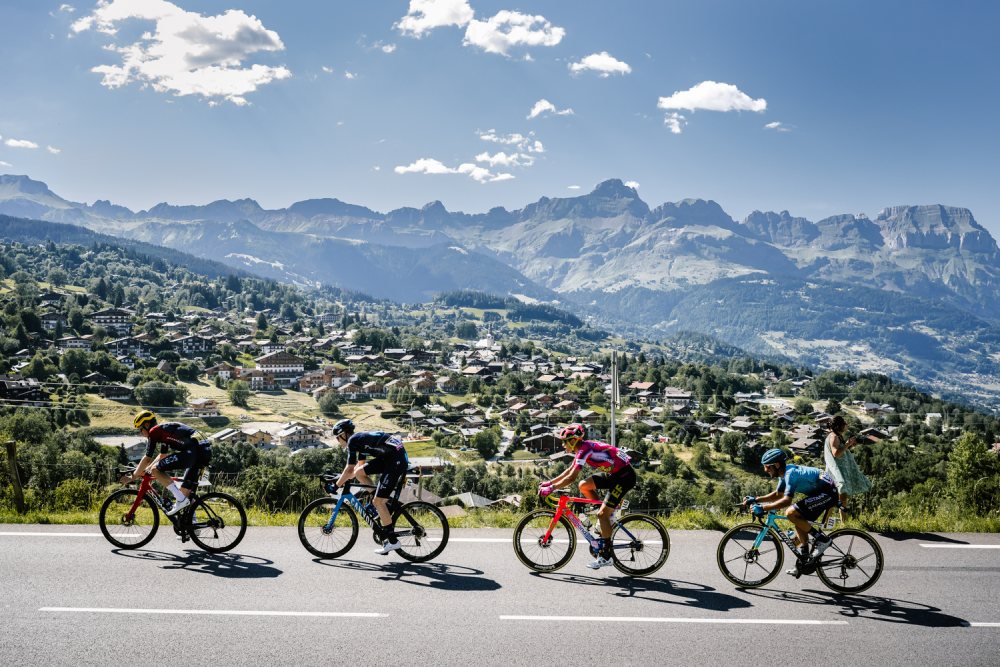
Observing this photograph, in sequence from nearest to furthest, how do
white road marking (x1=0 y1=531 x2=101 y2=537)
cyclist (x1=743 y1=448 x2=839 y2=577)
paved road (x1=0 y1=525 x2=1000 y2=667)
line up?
paved road (x1=0 y1=525 x2=1000 y2=667)
cyclist (x1=743 y1=448 x2=839 y2=577)
white road marking (x1=0 y1=531 x2=101 y2=537)

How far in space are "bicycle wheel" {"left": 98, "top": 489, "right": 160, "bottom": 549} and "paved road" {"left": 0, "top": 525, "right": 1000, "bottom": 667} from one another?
0.24 meters

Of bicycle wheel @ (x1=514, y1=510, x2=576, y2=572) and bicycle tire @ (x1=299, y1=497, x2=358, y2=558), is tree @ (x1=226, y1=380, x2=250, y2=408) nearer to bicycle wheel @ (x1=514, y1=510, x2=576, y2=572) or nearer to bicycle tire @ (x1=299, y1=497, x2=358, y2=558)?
bicycle tire @ (x1=299, y1=497, x2=358, y2=558)

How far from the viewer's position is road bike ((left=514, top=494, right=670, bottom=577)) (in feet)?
31.0

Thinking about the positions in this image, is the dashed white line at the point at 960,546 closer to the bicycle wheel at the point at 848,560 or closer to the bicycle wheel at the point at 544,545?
the bicycle wheel at the point at 848,560

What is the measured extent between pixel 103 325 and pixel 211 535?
544 feet

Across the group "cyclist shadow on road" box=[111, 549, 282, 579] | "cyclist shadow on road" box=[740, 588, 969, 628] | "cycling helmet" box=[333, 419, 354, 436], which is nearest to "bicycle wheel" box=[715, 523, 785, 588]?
"cyclist shadow on road" box=[740, 588, 969, 628]

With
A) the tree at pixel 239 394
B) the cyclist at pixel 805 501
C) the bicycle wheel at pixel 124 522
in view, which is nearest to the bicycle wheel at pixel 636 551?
the cyclist at pixel 805 501

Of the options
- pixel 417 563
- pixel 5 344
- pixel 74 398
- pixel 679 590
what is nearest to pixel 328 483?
pixel 417 563

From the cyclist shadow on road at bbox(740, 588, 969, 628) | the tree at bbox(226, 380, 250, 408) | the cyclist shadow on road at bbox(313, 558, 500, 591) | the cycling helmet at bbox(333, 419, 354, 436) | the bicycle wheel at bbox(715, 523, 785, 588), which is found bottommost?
the tree at bbox(226, 380, 250, 408)

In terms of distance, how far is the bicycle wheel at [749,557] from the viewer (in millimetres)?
9031

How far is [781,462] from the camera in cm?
909

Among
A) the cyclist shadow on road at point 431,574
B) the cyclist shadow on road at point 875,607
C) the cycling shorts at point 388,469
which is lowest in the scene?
the cyclist shadow on road at point 431,574

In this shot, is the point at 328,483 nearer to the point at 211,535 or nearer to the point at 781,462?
the point at 211,535

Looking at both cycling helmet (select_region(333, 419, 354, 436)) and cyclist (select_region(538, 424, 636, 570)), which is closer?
cyclist (select_region(538, 424, 636, 570))
